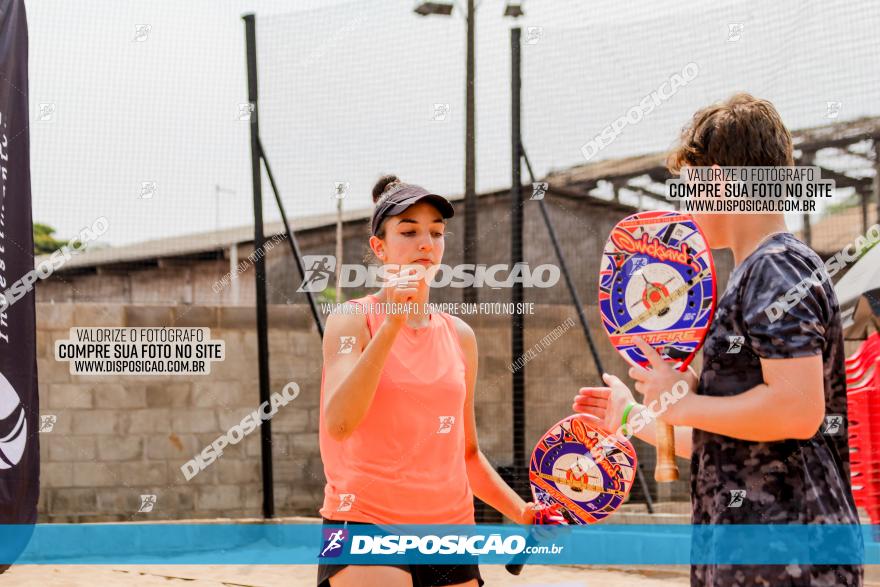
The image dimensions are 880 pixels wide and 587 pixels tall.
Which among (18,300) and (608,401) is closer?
(608,401)

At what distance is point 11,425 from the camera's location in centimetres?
538

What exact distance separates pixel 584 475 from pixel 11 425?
4116mm

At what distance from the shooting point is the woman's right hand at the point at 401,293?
2137mm

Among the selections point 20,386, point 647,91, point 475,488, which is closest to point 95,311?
point 20,386

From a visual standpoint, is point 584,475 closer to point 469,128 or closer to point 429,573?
point 429,573

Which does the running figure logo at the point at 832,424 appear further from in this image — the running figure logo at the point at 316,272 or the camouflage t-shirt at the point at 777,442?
the running figure logo at the point at 316,272

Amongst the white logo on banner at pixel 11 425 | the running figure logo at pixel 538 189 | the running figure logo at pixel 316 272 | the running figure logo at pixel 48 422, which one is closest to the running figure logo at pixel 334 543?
the white logo on banner at pixel 11 425

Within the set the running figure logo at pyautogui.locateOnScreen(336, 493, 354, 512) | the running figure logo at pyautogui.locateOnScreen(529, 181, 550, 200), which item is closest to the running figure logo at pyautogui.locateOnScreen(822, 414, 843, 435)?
the running figure logo at pyautogui.locateOnScreen(336, 493, 354, 512)

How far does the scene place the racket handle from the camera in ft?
6.15

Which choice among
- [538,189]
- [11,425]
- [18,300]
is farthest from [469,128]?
[11,425]

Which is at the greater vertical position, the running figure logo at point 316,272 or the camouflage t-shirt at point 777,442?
the running figure logo at point 316,272

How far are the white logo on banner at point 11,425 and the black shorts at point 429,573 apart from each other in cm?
390

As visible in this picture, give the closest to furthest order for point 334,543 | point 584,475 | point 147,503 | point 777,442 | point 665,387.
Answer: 1. point 777,442
2. point 665,387
3. point 334,543
4. point 584,475
5. point 147,503

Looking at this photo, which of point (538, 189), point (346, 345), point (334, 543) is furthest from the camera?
point (538, 189)
